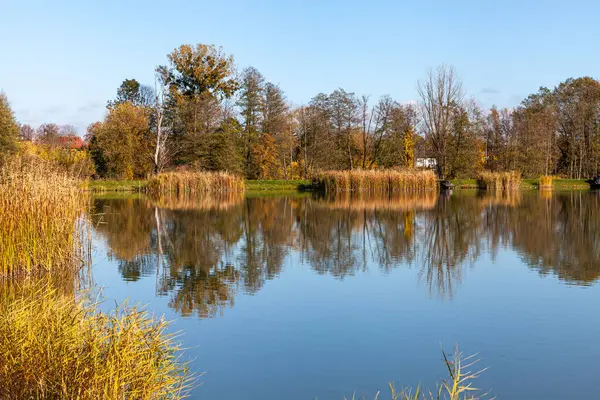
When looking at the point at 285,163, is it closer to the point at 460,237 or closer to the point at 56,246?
the point at 460,237

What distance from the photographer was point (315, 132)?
42094 millimetres

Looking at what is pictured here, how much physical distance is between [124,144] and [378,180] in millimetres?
16522

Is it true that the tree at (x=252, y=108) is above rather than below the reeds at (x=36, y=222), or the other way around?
above

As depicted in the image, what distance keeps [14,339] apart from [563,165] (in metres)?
48.6

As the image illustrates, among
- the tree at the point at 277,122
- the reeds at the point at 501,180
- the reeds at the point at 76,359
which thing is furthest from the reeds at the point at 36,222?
the tree at the point at 277,122

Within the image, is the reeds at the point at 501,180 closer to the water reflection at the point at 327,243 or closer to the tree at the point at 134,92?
the water reflection at the point at 327,243

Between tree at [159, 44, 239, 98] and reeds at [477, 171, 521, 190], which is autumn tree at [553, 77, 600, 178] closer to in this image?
reeds at [477, 171, 521, 190]

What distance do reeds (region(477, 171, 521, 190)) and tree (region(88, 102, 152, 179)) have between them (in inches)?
820

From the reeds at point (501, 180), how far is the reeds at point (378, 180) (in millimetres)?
4742

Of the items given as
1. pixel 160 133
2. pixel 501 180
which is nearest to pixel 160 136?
pixel 160 133

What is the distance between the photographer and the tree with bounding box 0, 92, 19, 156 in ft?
90.5

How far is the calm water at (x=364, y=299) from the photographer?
496 centimetres

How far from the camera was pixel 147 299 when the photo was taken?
7578 millimetres

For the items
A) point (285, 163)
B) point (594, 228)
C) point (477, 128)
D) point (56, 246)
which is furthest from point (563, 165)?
point (56, 246)
